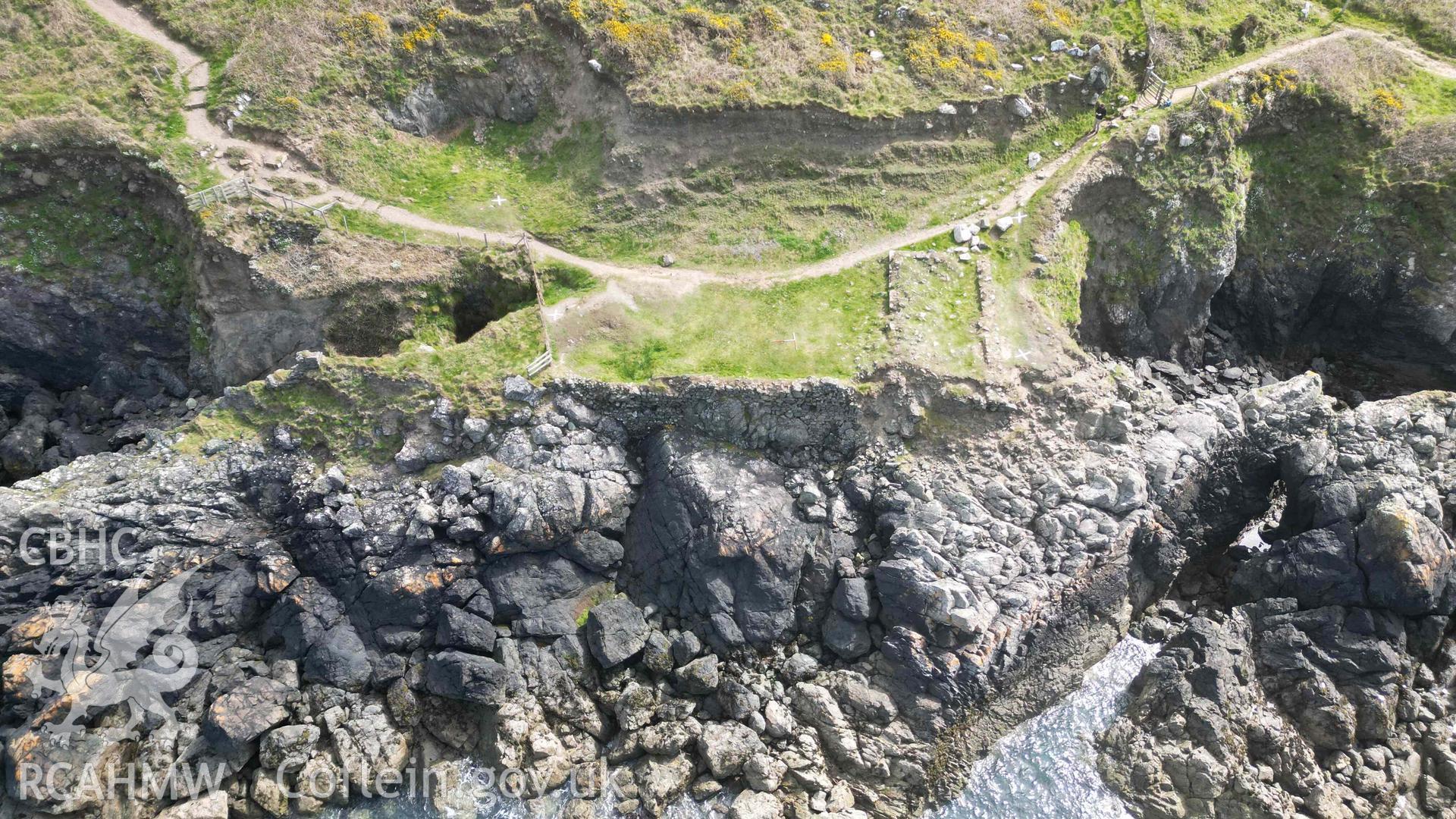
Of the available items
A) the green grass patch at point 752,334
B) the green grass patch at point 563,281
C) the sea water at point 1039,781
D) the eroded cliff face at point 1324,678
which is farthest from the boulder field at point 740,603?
the green grass patch at point 563,281

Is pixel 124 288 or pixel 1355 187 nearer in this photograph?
pixel 124 288

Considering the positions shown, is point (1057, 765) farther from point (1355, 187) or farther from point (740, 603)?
point (1355, 187)

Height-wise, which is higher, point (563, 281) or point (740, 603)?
point (563, 281)

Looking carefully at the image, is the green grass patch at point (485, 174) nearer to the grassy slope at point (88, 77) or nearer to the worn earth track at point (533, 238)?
the worn earth track at point (533, 238)

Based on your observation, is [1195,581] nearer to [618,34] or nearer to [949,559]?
[949,559]

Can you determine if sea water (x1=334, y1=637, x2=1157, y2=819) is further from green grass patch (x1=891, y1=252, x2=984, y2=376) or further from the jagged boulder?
green grass patch (x1=891, y1=252, x2=984, y2=376)

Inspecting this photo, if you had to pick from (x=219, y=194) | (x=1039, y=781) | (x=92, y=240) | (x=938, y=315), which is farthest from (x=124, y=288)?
(x=1039, y=781)

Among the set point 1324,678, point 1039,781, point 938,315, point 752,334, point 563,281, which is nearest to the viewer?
point 1039,781

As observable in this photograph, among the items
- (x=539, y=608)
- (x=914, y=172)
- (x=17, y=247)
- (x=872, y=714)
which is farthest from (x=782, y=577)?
(x=17, y=247)

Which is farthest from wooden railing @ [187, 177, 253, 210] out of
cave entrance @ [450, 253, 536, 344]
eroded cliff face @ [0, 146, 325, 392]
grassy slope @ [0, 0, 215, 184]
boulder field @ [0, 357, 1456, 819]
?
boulder field @ [0, 357, 1456, 819]
